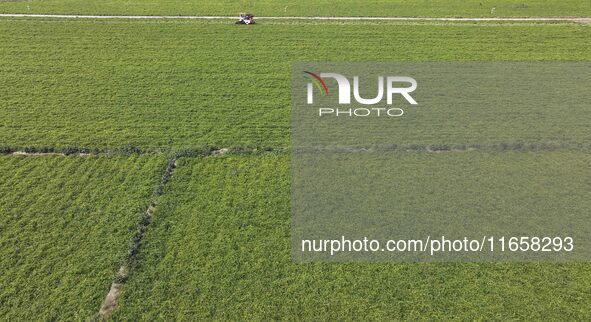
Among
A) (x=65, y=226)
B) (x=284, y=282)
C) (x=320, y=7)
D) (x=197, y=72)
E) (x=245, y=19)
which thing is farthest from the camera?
(x=320, y=7)

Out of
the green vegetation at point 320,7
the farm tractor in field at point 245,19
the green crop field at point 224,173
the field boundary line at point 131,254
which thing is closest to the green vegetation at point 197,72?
the green crop field at point 224,173

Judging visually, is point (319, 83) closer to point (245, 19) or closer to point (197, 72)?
point (197, 72)

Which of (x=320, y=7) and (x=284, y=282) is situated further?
(x=320, y=7)

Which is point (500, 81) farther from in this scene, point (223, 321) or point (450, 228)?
point (223, 321)

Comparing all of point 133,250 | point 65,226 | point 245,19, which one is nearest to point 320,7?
point 245,19

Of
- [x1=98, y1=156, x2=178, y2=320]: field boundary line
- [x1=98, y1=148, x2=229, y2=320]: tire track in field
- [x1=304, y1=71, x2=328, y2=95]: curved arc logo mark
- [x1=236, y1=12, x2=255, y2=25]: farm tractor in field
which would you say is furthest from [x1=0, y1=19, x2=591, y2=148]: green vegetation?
[x1=98, y1=156, x2=178, y2=320]: field boundary line

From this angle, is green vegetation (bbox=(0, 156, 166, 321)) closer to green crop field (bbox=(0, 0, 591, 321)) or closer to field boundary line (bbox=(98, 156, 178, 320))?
green crop field (bbox=(0, 0, 591, 321))
